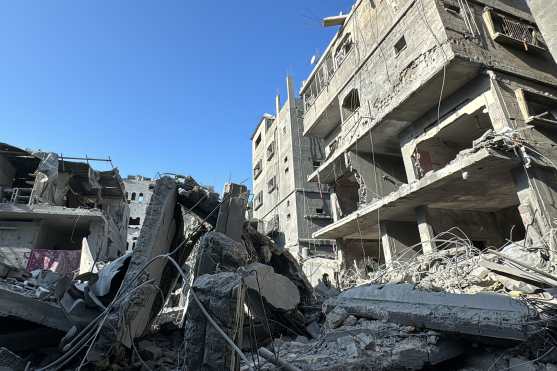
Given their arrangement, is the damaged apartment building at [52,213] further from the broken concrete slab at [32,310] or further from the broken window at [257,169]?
the broken window at [257,169]

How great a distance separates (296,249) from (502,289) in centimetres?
1583

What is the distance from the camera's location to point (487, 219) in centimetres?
1216

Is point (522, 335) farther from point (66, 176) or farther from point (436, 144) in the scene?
point (66, 176)

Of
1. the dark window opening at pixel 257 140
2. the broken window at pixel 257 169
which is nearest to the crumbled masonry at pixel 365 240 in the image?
the broken window at pixel 257 169

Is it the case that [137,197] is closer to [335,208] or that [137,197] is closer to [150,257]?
[335,208]

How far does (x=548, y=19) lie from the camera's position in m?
7.85

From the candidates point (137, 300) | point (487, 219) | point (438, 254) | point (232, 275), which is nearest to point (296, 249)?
point (487, 219)

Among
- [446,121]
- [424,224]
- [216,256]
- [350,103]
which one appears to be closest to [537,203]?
[424,224]

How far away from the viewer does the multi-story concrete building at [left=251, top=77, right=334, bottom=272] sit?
70.1 feet

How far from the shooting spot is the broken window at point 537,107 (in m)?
8.30

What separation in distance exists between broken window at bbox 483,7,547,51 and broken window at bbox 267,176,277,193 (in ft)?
60.5

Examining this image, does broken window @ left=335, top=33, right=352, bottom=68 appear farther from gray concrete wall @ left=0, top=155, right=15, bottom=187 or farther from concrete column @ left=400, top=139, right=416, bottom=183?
gray concrete wall @ left=0, top=155, right=15, bottom=187

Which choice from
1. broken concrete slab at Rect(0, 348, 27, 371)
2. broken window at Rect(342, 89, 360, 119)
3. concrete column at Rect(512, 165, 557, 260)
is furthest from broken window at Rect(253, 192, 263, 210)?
broken concrete slab at Rect(0, 348, 27, 371)

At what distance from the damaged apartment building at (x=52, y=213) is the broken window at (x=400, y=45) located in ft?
48.7
